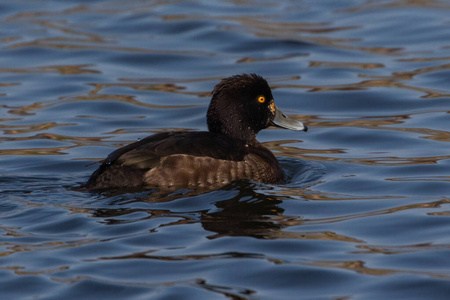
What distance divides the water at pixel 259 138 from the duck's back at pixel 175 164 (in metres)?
0.17

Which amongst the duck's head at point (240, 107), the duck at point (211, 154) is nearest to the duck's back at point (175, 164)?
the duck at point (211, 154)

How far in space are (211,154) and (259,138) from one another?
8.74 ft

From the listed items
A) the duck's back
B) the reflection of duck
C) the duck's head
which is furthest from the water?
the duck's head

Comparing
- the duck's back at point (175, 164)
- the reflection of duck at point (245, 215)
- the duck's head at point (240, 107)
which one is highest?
the duck's head at point (240, 107)

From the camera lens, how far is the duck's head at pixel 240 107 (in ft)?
27.8

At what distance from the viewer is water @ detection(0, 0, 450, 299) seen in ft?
19.3

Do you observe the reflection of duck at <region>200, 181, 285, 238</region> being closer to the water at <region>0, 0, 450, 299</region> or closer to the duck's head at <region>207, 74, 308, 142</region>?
the water at <region>0, 0, 450, 299</region>

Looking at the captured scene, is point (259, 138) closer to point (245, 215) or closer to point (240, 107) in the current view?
point (240, 107)

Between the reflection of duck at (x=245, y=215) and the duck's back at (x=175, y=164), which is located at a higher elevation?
the duck's back at (x=175, y=164)

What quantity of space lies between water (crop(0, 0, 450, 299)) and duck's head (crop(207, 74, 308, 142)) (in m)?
0.60

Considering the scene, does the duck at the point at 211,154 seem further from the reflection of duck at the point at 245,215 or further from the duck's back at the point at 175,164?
the reflection of duck at the point at 245,215

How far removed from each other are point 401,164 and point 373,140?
41.3 inches

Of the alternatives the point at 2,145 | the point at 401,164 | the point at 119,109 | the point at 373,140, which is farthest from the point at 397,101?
the point at 2,145

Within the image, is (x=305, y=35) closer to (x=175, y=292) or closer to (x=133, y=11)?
(x=133, y=11)
